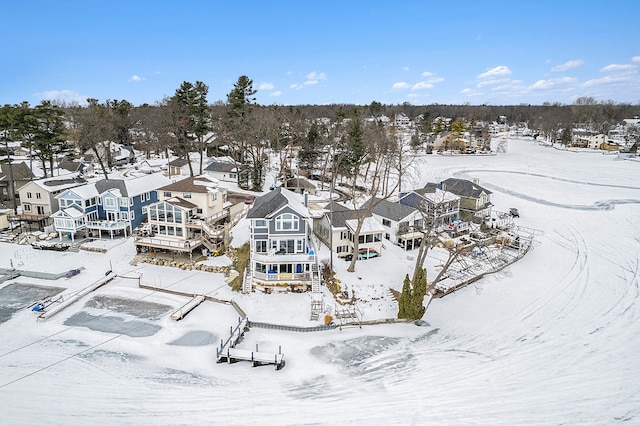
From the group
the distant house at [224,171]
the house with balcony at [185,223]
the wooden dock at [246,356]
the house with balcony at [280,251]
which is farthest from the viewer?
the distant house at [224,171]

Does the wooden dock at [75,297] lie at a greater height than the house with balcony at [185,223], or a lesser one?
lesser

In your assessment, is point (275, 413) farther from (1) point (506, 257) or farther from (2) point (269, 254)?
(1) point (506, 257)

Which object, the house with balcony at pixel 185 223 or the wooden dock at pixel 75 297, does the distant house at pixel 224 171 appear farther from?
the wooden dock at pixel 75 297

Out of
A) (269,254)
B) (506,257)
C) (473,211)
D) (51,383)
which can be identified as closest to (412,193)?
(473,211)

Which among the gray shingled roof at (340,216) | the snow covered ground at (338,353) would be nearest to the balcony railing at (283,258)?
the snow covered ground at (338,353)

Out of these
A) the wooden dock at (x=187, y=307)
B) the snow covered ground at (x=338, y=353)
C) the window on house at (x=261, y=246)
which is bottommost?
the snow covered ground at (x=338, y=353)
